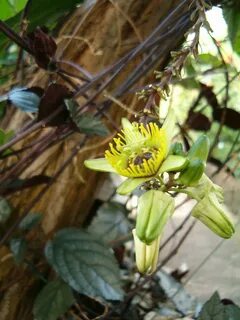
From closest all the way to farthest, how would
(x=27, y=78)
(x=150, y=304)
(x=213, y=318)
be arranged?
(x=213, y=318) < (x=27, y=78) < (x=150, y=304)

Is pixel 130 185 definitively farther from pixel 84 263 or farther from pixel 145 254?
pixel 84 263

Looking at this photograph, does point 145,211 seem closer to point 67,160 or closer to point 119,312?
point 67,160

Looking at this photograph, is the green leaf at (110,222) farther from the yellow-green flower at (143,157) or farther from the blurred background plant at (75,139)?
the yellow-green flower at (143,157)

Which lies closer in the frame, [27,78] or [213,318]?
[213,318]

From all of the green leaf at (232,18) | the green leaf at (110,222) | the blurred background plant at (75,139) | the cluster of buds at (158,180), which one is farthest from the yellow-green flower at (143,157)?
the green leaf at (110,222)

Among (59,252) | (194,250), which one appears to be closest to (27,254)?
(59,252)

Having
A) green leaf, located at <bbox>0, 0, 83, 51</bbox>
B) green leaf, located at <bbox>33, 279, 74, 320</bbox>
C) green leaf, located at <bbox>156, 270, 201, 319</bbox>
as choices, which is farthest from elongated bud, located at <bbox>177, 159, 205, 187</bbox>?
green leaf, located at <bbox>156, 270, 201, 319</bbox>

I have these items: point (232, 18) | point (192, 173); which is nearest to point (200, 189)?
point (192, 173)
